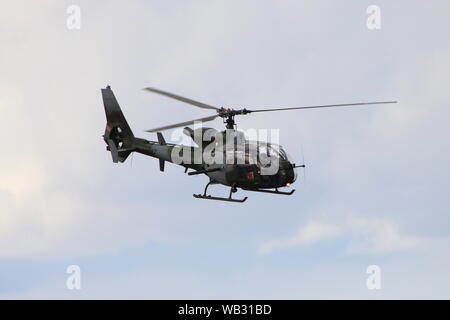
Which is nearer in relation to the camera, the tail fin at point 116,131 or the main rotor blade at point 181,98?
the main rotor blade at point 181,98

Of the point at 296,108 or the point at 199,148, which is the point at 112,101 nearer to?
the point at 199,148

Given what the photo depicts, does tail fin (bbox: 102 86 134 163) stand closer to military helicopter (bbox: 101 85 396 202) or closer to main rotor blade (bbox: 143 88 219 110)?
military helicopter (bbox: 101 85 396 202)

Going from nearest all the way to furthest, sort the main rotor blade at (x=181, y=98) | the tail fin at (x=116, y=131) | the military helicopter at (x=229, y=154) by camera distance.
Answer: the military helicopter at (x=229, y=154), the main rotor blade at (x=181, y=98), the tail fin at (x=116, y=131)

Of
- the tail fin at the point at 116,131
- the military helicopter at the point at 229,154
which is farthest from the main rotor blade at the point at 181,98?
the tail fin at the point at 116,131

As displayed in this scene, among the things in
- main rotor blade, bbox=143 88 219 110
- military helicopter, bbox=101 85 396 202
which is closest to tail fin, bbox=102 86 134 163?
military helicopter, bbox=101 85 396 202

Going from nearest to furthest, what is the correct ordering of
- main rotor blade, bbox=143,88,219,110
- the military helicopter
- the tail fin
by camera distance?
1. the military helicopter
2. main rotor blade, bbox=143,88,219,110
3. the tail fin

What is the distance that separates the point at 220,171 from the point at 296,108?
18.6 ft

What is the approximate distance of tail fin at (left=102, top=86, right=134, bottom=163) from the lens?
49.5m

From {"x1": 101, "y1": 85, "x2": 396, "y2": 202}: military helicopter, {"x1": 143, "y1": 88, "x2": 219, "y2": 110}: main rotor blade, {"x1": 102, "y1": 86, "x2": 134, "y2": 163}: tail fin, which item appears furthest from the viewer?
{"x1": 102, "y1": 86, "x2": 134, "y2": 163}: tail fin

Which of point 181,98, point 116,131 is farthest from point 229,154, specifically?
point 116,131

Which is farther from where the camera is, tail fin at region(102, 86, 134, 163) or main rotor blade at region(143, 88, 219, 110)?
tail fin at region(102, 86, 134, 163)

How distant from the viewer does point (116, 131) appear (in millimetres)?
50344

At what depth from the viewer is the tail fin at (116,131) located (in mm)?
49500

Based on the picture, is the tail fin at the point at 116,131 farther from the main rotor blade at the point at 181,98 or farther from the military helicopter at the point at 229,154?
the main rotor blade at the point at 181,98
